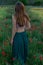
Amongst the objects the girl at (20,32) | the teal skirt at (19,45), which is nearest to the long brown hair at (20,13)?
the girl at (20,32)

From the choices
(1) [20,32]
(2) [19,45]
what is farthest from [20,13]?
(2) [19,45]

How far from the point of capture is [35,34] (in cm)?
966

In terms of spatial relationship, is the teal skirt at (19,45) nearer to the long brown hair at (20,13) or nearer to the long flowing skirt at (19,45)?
the long flowing skirt at (19,45)

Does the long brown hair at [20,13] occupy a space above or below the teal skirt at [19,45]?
above

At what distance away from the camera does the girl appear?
21.8ft

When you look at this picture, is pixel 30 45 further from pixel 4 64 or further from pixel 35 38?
pixel 4 64

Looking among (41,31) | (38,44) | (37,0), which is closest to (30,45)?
(38,44)

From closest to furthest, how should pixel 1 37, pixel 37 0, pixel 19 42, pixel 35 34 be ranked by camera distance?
pixel 19 42 < pixel 1 37 < pixel 35 34 < pixel 37 0

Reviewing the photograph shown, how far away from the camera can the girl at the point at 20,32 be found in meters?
6.65

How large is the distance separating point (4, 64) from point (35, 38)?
2294 mm

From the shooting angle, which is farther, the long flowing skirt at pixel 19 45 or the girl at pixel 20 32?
the long flowing skirt at pixel 19 45

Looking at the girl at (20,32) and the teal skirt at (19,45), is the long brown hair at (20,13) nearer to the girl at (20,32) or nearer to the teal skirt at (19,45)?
the girl at (20,32)

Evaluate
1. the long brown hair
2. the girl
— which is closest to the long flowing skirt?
the girl

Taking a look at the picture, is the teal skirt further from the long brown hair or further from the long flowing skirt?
the long brown hair
